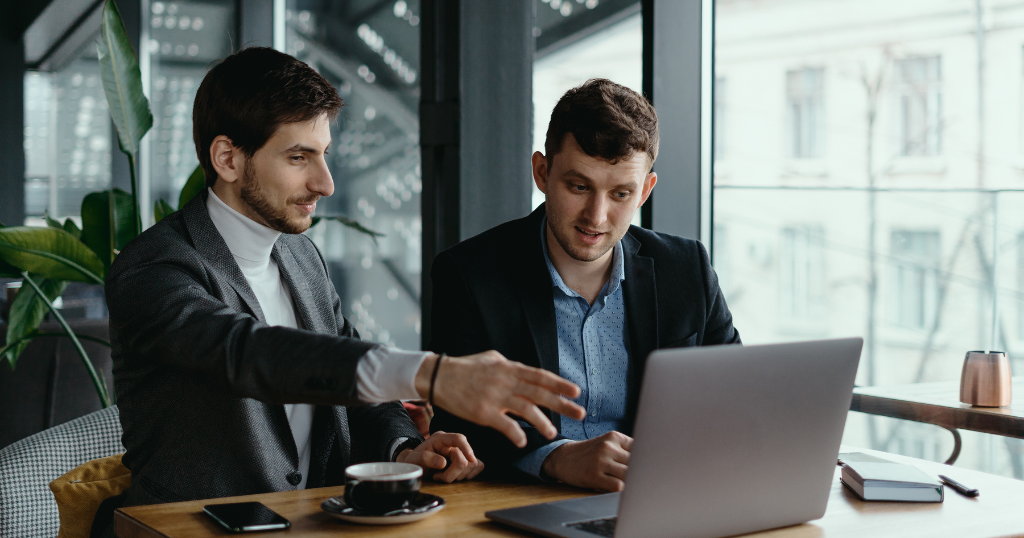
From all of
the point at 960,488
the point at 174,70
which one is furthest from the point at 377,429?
the point at 174,70

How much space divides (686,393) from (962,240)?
5.25 meters

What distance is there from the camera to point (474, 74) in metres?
2.58

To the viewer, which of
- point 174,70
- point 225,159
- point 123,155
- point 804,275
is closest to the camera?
point 225,159

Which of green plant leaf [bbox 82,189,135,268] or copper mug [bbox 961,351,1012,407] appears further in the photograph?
green plant leaf [bbox 82,189,135,268]

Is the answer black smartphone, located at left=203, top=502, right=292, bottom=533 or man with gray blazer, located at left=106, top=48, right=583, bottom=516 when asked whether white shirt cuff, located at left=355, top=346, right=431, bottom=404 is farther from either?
black smartphone, located at left=203, top=502, right=292, bottom=533

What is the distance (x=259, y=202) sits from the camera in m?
1.55

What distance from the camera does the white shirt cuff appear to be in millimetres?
1067

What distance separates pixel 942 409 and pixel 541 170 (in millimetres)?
1084

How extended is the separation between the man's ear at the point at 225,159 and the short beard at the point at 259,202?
2cm

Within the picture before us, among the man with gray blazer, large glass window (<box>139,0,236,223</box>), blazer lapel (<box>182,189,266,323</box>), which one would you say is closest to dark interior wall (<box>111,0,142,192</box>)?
large glass window (<box>139,0,236,223</box>)

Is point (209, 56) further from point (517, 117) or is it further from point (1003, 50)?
point (1003, 50)


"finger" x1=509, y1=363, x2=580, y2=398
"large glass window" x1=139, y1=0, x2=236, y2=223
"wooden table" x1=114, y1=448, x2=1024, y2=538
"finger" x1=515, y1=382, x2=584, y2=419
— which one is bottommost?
"wooden table" x1=114, y1=448, x2=1024, y2=538

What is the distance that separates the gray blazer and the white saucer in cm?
13

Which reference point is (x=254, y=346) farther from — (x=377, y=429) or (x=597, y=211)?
(x=597, y=211)
